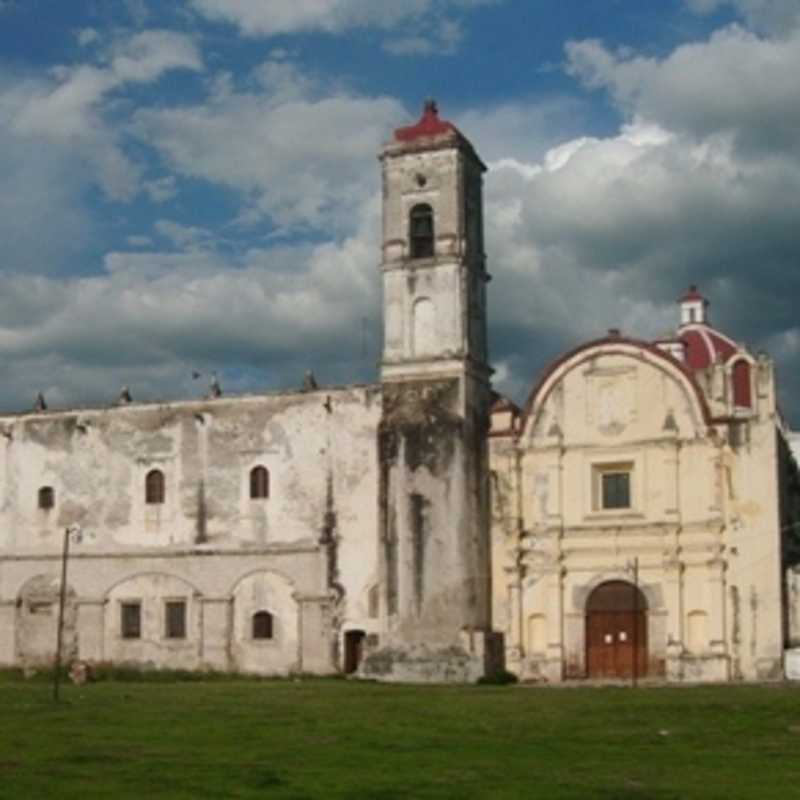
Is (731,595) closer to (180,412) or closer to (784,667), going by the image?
(784,667)

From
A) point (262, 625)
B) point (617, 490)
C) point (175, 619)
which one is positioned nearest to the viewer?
point (617, 490)

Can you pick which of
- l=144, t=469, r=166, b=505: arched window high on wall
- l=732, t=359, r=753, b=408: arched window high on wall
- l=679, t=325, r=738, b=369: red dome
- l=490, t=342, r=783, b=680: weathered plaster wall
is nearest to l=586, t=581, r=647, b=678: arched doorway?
l=490, t=342, r=783, b=680: weathered plaster wall

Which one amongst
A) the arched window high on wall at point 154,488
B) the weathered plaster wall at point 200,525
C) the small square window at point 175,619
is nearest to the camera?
the weathered plaster wall at point 200,525

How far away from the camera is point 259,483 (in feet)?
141

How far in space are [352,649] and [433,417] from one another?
6.70m

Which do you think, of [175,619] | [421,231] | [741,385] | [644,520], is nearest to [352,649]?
[175,619]

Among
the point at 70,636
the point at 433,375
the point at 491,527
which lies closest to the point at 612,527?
the point at 491,527

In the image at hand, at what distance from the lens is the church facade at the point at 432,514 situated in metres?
38.9

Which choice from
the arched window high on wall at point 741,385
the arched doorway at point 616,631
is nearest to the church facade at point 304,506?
the arched doorway at point 616,631

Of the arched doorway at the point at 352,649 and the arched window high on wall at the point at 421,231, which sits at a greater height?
the arched window high on wall at the point at 421,231

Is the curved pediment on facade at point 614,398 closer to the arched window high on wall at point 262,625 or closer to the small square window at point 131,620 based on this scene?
the arched window high on wall at point 262,625

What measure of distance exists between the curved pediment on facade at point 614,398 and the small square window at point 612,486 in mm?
744

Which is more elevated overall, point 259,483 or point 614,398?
point 614,398

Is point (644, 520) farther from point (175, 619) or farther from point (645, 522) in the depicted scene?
point (175, 619)
